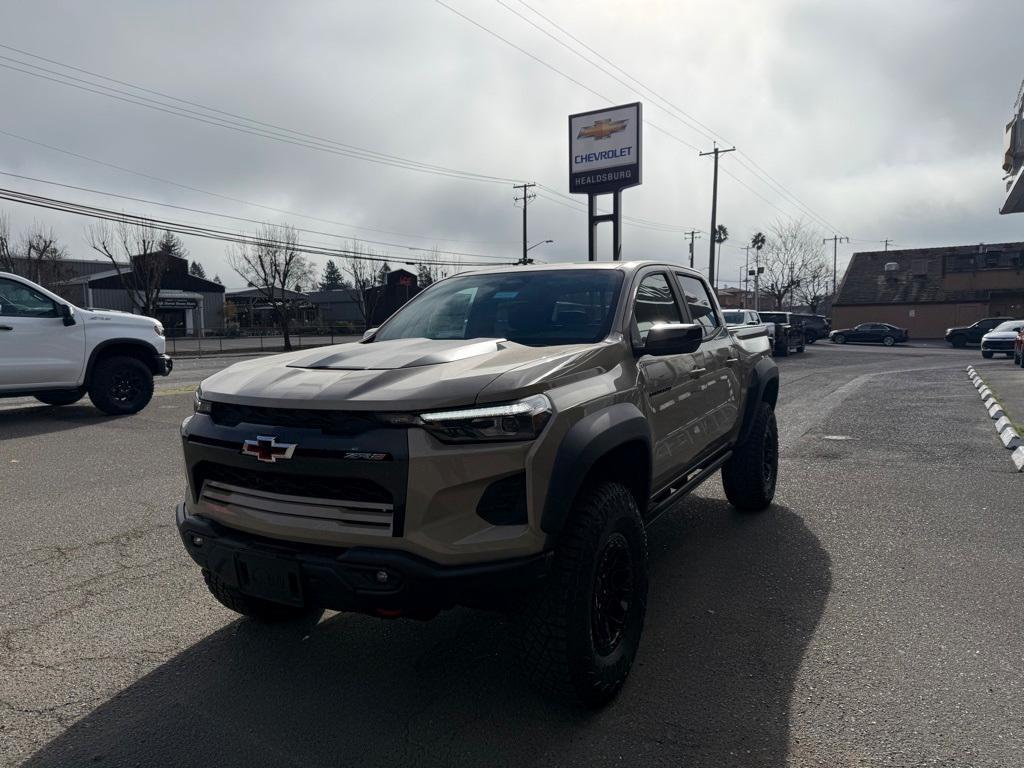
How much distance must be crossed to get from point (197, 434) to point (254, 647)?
1158 millimetres

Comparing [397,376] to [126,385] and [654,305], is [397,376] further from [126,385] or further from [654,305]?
[126,385]

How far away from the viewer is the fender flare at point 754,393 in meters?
5.12

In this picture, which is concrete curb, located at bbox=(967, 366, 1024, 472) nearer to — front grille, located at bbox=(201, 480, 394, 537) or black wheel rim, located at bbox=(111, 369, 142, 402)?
front grille, located at bbox=(201, 480, 394, 537)

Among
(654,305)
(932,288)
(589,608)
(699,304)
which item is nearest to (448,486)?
(589,608)

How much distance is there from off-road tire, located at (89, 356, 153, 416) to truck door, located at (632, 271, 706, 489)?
28.5 ft

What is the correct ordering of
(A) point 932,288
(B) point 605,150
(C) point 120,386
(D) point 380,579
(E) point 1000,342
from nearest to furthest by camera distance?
(D) point 380,579, (C) point 120,386, (E) point 1000,342, (B) point 605,150, (A) point 932,288

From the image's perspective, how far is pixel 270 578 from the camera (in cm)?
250

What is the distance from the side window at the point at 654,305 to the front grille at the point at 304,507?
5.56ft

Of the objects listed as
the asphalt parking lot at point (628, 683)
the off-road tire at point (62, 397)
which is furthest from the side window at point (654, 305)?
the off-road tire at point (62, 397)

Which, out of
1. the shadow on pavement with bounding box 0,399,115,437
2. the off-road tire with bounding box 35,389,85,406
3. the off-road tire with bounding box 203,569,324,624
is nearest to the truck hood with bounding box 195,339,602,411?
the off-road tire with bounding box 203,569,324,624

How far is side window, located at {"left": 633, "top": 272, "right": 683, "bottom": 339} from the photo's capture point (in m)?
3.66

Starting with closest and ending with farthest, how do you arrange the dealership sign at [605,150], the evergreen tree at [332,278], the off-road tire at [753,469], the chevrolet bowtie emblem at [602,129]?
the off-road tire at [753,469] → the dealership sign at [605,150] → the chevrolet bowtie emblem at [602,129] → the evergreen tree at [332,278]

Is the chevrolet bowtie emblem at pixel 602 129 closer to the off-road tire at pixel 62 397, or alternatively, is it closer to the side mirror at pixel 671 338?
the off-road tire at pixel 62 397

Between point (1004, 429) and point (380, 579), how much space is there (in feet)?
30.5
